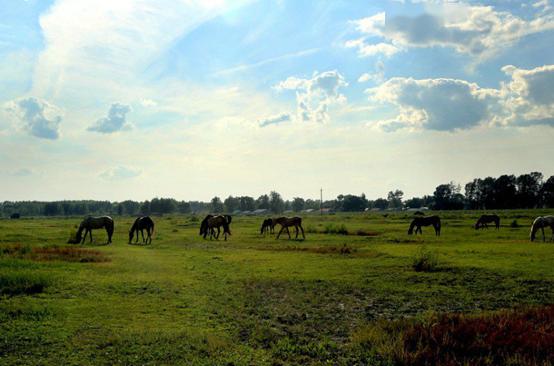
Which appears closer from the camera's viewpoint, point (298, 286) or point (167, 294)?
point (167, 294)

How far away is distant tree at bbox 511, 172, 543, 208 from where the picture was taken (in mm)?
122625

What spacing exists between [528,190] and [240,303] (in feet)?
464

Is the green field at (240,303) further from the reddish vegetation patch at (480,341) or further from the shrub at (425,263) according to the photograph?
the reddish vegetation patch at (480,341)

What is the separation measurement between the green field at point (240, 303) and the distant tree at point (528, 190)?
11342 centimetres

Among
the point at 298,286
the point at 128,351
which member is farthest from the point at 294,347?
the point at 298,286

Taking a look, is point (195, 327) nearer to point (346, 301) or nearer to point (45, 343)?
point (45, 343)

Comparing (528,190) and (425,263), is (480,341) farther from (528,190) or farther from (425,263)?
(528,190)

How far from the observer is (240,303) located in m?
12.8

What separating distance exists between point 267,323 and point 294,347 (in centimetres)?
187

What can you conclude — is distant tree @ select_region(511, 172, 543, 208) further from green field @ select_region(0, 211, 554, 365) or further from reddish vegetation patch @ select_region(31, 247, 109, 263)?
reddish vegetation patch @ select_region(31, 247, 109, 263)

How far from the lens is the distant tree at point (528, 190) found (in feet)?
402

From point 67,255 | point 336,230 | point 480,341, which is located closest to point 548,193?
point 336,230

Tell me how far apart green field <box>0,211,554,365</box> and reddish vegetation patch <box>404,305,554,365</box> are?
0.54m

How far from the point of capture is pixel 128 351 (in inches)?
344
